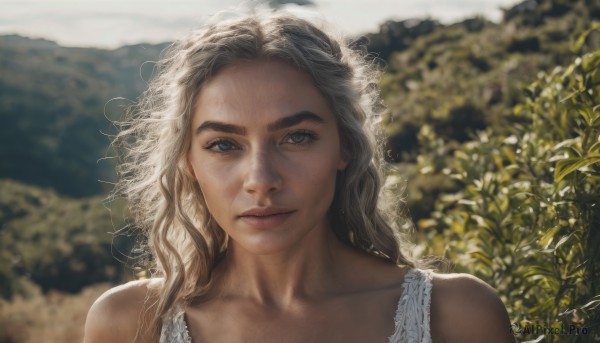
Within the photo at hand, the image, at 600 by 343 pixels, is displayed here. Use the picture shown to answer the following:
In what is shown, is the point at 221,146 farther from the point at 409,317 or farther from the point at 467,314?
the point at 467,314

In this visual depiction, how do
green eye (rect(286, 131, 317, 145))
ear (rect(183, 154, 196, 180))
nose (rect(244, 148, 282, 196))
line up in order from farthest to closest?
ear (rect(183, 154, 196, 180)), green eye (rect(286, 131, 317, 145)), nose (rect(244, 148, 282, 196))

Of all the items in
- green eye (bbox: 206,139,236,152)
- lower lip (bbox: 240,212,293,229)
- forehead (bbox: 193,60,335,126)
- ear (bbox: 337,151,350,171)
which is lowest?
lower lip (bbox: 240,212,293,229)

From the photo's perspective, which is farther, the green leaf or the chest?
the chest

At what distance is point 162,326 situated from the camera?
2.43 m

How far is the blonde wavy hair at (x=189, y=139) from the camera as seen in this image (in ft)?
7.61

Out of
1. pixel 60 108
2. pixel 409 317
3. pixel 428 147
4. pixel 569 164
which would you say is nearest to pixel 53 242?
pixel 60 108

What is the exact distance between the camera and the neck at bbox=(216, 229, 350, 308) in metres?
2.41

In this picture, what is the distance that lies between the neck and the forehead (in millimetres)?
439

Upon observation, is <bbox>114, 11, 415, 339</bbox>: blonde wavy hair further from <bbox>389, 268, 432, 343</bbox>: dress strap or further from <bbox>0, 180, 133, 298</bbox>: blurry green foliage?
<bbox>0, 180, 133, 298</bbox>: blurry green foliage

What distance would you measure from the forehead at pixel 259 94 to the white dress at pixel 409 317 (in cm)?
58

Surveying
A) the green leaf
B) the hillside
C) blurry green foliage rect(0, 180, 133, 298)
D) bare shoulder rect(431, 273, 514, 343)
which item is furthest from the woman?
the hillside

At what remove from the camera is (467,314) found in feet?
7.40

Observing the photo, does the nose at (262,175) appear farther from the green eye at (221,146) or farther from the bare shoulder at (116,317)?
the bare shoulder at (116,317)

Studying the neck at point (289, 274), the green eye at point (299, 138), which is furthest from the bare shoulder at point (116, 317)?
the green eye at point (299, 138)
